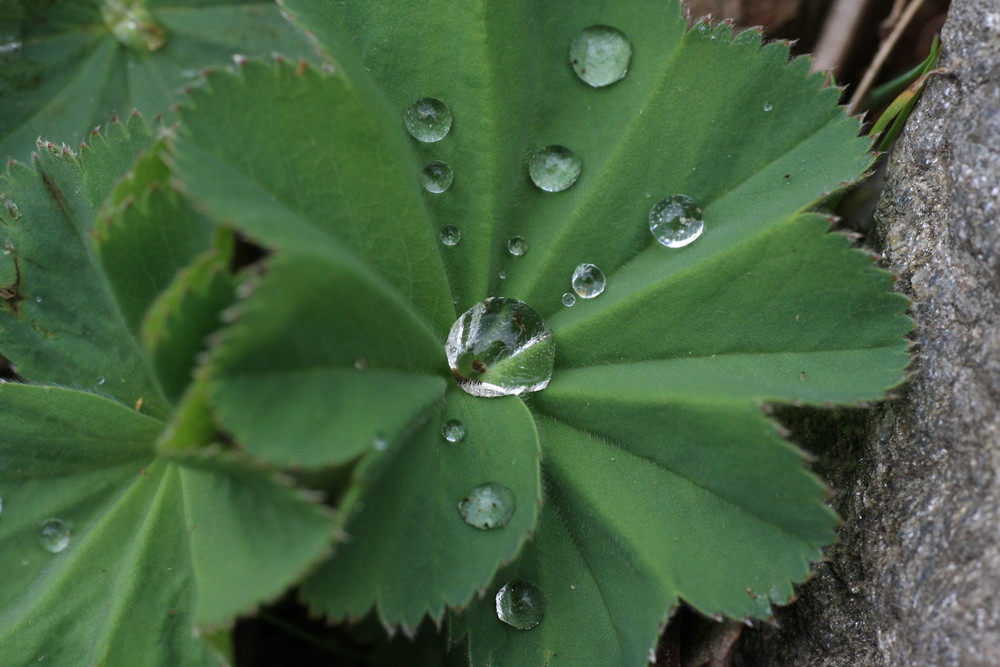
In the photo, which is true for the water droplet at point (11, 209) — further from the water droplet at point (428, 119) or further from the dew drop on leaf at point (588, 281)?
the dew drop on leaf at point (588, 281)

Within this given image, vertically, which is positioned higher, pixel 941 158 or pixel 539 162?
pixel 941 158

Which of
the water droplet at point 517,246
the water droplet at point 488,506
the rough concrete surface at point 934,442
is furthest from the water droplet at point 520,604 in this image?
the water droplet at point 517,246

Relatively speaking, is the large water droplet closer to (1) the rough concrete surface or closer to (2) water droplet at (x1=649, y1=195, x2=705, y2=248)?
(2) water droplet at (x1=649, y1=195, x2=705, y2=248)

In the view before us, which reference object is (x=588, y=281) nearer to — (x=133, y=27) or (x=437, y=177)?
A: (x=437, y=177)

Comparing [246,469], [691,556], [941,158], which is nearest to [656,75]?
[941,158]

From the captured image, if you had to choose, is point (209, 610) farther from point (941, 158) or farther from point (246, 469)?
point (941, 158)

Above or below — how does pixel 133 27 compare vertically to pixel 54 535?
above

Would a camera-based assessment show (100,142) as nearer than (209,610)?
No

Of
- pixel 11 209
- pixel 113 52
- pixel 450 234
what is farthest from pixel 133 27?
pixel 450 234
